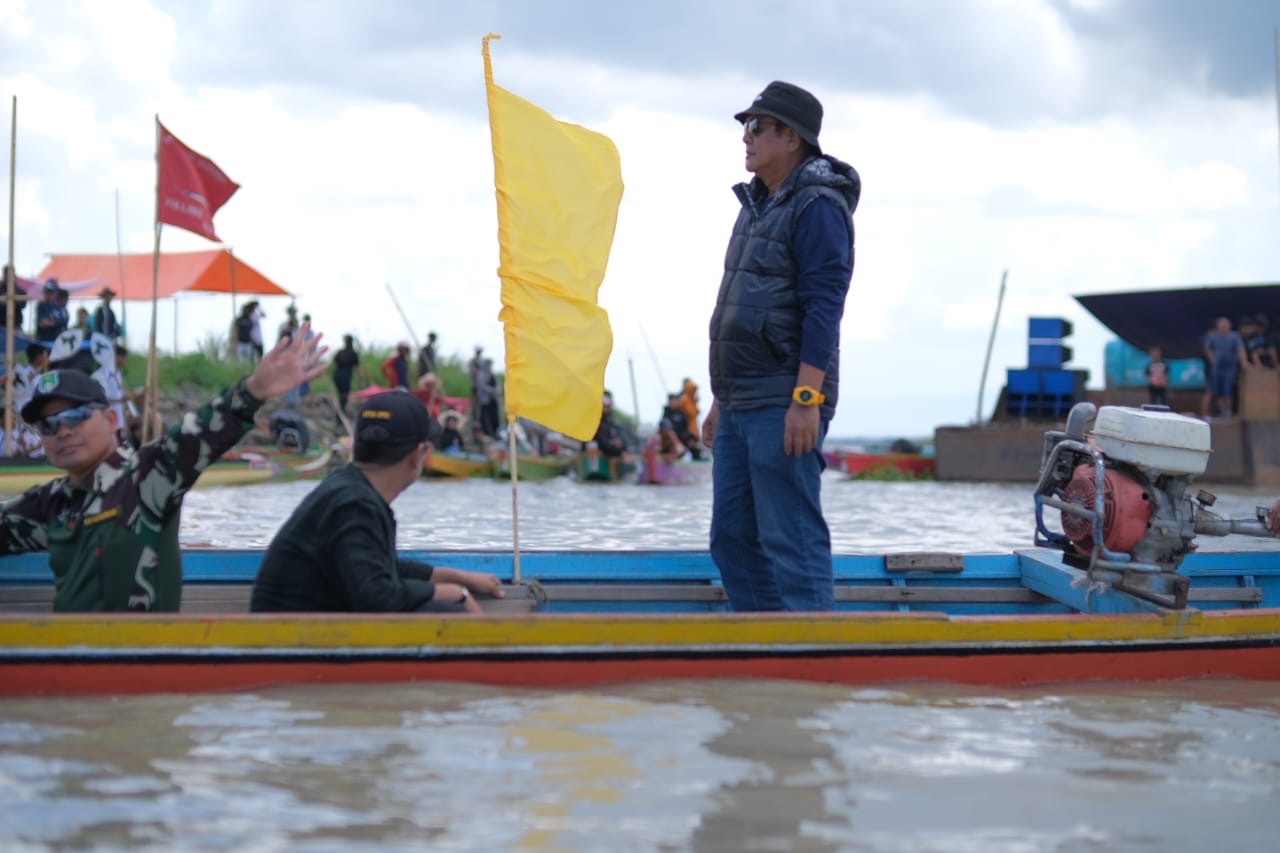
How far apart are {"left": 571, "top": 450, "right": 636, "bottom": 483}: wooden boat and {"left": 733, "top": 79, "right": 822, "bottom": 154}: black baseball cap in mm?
16925

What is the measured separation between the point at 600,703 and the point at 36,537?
1.76 metres

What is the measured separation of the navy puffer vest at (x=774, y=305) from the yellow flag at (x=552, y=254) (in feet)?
2.63

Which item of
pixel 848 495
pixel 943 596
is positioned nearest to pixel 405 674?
pixel 943 596

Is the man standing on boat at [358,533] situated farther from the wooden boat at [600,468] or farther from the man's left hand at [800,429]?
the wooden boat at [600,468]

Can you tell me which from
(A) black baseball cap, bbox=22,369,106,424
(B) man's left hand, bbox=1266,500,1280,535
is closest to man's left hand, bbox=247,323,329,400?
(A) black baseball cap, bbox=22,369,106,424

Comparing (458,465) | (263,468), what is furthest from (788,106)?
(458,465)

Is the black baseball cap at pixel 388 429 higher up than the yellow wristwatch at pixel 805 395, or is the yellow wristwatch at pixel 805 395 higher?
the yellow wristwatch at pixel 805 395

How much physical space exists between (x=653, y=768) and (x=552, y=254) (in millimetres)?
2492

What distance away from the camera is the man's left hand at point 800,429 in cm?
446

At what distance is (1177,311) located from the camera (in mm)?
23625

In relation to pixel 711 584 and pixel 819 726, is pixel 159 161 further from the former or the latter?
pixel 819 726

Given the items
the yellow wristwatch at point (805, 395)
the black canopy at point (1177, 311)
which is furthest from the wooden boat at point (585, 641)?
the black canopy at point (1177, 311)

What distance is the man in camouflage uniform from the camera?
12.6 ft

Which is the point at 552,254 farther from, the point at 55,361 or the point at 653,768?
the point at 55,361
